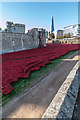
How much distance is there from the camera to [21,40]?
2000cm

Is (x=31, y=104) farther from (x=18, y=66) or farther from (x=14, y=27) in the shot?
(x=14, y=27)

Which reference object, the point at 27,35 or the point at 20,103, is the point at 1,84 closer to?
the point at 20,103

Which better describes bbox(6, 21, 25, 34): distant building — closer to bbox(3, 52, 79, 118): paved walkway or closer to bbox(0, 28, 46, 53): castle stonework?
bbox(0, 28, 46, 53): castle stonework

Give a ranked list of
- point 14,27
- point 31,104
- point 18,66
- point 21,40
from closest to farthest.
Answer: point 31,104 < point 18,66 < point 21,40 < point 14,27

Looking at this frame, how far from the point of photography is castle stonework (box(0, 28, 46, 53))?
16.4 meters

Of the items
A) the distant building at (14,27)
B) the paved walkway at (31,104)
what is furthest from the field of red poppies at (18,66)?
the distant building at (14,27)

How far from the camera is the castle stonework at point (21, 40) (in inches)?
645

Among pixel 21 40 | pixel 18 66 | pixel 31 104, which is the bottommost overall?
pixel 31 104

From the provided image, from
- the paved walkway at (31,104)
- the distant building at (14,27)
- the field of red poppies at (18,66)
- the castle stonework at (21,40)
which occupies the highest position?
the distant building at (14,27)

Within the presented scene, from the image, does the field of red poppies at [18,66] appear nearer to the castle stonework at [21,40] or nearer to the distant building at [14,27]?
the castle stonework at [21,40]

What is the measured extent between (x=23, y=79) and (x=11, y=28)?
71.7ft

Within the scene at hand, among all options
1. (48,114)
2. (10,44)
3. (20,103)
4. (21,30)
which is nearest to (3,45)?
(10,44)

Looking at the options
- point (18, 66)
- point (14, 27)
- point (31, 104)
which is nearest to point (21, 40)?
point (14, 27)

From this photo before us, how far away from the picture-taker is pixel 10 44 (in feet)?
56.9
